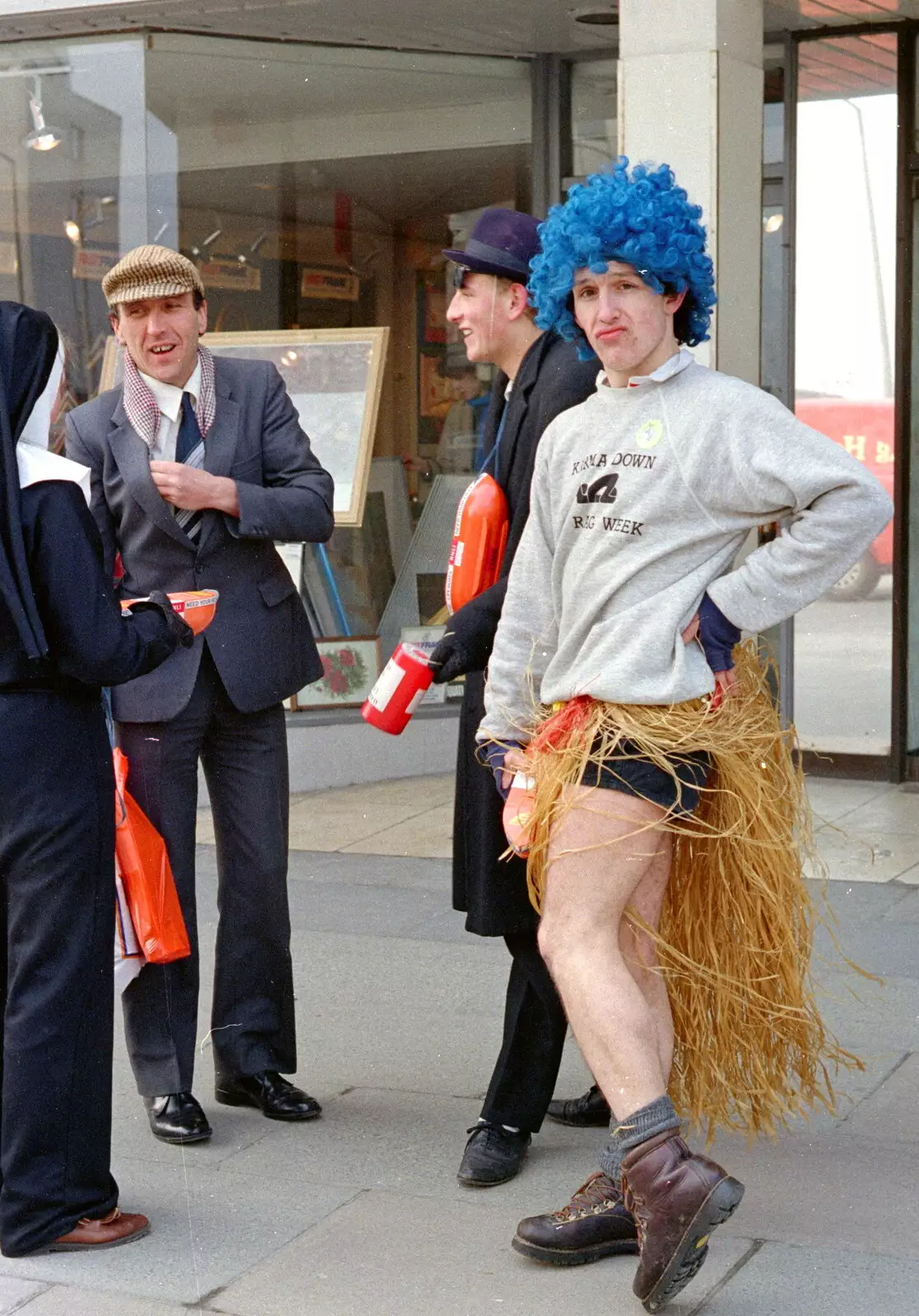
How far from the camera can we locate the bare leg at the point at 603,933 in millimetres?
3217

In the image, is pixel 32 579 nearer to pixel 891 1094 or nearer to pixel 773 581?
pixel 773 581

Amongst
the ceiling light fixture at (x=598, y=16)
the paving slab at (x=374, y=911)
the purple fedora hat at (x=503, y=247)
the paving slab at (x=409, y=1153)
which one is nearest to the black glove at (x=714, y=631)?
the purple fedora hat at (x=503, y=247)

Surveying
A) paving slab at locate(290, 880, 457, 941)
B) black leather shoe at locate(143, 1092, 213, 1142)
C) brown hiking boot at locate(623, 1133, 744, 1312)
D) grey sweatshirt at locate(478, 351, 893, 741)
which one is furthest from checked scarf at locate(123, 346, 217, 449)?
paving slab at locate(290, 880, 457, 941)

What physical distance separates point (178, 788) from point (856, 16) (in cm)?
494

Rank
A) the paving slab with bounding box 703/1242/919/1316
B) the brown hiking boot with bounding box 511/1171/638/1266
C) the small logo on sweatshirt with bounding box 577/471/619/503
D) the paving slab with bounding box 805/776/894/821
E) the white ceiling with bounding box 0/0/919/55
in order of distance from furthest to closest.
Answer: the paving slab with bounding box 805/776/894/821, the white ceiling with bounding box 0/0/919/55, the brown hiking boot with bounding box 511/1171/638/1266, the small logo on sweatshirt with bounding box 577/471/619/503, the paving slab with bounding box 703/1242/919/1316

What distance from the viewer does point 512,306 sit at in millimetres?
3936

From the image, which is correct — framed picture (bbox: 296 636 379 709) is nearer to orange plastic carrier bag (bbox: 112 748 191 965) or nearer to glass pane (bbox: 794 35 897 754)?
glass pane (bbox: 794 35 897 754)

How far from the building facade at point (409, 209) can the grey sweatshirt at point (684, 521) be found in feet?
15.3

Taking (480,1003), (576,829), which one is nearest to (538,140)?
(480,1003)

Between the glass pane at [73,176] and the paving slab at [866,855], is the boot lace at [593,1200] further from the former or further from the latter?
the glass pane at [73,176]

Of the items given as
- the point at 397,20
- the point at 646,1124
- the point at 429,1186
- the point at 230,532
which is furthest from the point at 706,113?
→ the point at 646,1124

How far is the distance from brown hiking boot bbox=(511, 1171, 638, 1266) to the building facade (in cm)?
481

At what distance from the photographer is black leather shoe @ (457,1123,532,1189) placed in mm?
3836

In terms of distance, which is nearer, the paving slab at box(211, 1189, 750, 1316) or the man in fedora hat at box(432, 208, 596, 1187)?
the paving slab at box(211, 1189, 750, 1316)
